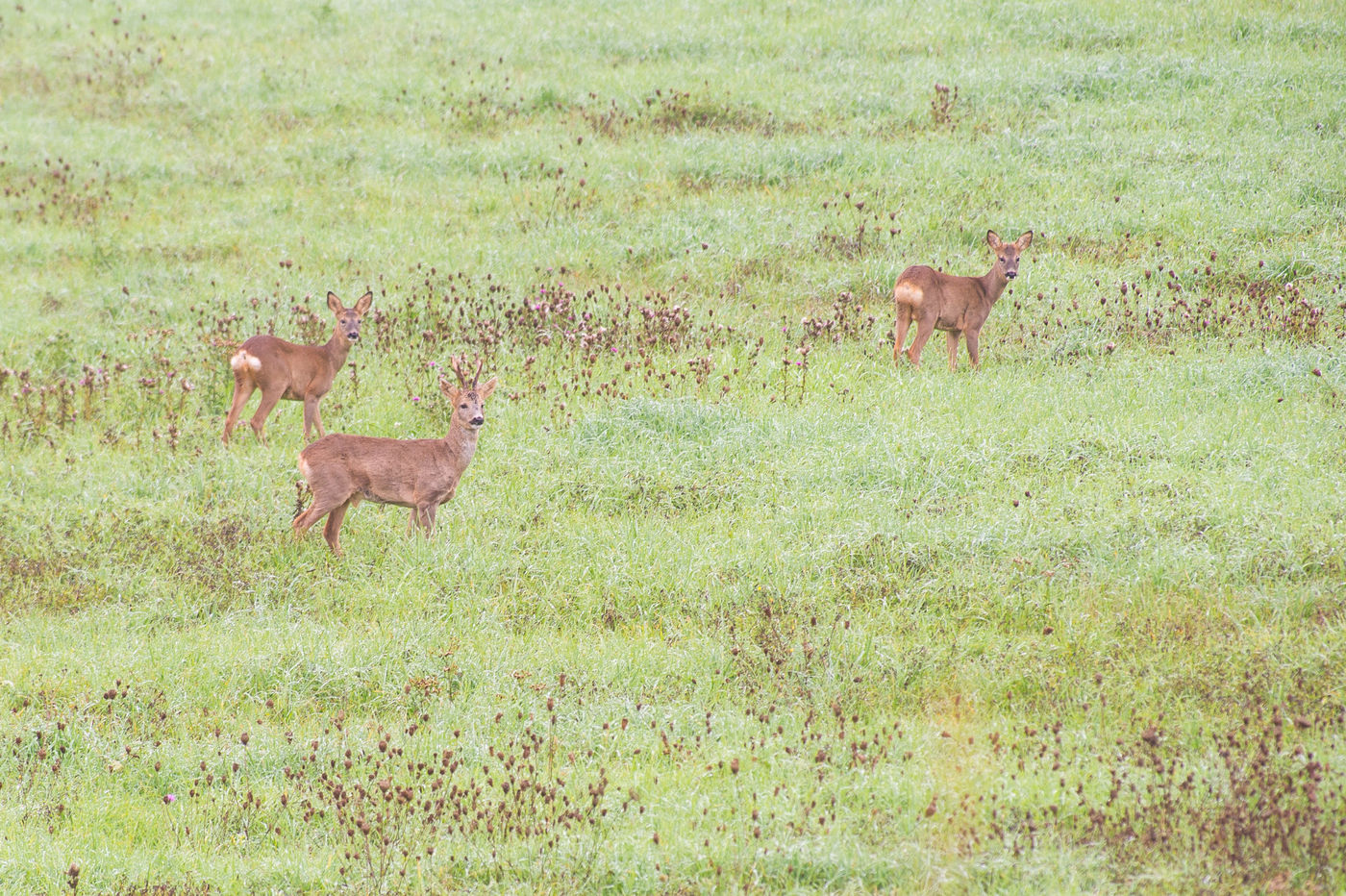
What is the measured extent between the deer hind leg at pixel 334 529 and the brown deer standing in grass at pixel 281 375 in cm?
228

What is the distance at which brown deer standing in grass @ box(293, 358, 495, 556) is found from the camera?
932cm

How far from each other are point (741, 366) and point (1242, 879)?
24.3 feet

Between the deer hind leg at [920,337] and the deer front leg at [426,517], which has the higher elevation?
the deer hind leg at [920,337]

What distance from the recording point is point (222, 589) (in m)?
9.02

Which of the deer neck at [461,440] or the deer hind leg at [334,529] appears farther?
the deer neck at [461,440]

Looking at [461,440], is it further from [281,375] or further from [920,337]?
[920,337]

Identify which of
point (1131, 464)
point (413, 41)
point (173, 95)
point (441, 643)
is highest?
Answer: point (413, 41)

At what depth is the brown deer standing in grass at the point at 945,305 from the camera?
472 inches

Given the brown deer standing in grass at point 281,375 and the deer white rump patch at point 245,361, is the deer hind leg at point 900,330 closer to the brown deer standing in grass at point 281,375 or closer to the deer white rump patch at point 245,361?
the brown deer standing in grass at point 281,375

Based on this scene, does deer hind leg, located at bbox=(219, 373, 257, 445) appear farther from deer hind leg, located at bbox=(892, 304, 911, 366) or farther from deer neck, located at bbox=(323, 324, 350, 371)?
deer hind leg, located at bbox=(892, 304, 911, 366)

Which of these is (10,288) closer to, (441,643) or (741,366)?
(741,366)

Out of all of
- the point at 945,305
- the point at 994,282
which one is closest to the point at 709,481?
the point at 945,305

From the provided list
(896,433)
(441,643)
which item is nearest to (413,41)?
(896,433)

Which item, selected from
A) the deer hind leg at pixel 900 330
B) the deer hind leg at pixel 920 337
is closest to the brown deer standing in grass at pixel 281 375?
the deer hind leg at pixel 900 330
